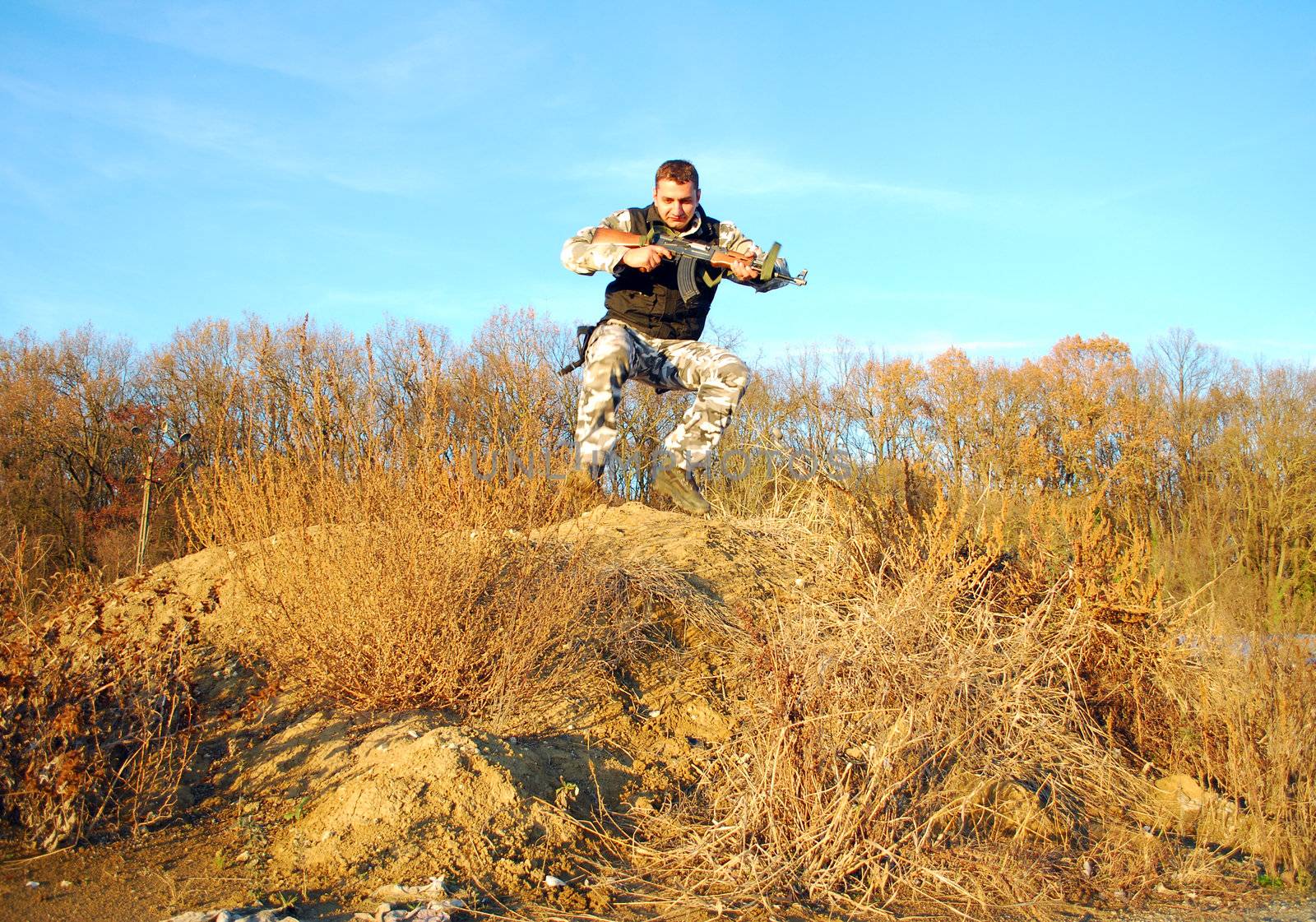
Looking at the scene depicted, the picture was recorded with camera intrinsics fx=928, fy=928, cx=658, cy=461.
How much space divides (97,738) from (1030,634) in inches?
153

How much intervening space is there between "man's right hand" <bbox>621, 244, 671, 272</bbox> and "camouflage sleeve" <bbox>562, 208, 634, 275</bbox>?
0.32 ft

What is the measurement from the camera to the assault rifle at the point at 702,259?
19.2 feet

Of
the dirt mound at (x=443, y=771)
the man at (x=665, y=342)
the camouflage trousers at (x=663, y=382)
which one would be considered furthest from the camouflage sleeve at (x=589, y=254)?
the dirt mound at (x=443, y=771)

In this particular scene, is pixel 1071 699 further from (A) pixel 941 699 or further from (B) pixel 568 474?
(B) pixel 568 474

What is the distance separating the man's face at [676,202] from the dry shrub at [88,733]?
3809 mm

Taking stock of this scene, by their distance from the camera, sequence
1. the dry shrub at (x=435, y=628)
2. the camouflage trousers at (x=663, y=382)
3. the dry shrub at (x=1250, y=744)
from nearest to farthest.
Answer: the dry shrub at (x=1250, y=744) → the dry shrub at (x=435, y=628) → the camouflage trousers at (x=663, y=382)

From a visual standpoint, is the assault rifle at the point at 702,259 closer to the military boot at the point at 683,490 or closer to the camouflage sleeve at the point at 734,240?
the camouflage sleeve at the point at 734,240

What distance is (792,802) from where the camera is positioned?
3.07 metres

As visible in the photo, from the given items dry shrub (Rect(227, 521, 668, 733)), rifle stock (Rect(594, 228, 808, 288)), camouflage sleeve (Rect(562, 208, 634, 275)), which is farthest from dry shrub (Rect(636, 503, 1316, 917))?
camouflage sleeve (Rect(562, 208, 634, 275))

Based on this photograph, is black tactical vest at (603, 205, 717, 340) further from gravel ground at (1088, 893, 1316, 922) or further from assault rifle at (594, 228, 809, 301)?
gravel ground at (1088, 893, 1316, 922)

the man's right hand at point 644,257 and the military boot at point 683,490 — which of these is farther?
the military boot at point 683,490

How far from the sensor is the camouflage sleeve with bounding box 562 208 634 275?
5777 millimetres

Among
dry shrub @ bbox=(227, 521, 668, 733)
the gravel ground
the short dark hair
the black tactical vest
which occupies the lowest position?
the gravel ground

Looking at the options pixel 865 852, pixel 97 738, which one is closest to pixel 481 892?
pixel 865 852
